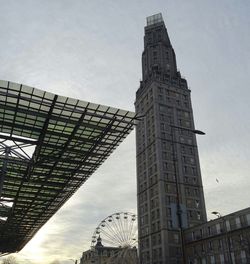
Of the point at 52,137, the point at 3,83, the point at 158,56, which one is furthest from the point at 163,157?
the point at 3,83

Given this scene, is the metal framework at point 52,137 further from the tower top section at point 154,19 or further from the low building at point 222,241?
the tower top section at point 154,19

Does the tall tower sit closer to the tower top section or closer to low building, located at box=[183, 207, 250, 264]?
low building, located at box=[183, 207, 250, 264]

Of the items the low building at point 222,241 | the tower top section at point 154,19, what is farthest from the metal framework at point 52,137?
the tower top section at point 154,19

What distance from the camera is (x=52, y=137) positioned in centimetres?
3681

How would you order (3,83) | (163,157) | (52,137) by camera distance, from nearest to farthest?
(3,83) → (52,137) → (163,157)

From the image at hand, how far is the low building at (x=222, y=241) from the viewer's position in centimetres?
6382

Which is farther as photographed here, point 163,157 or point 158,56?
point 158,56

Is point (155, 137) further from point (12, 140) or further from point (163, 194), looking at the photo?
point (12, 140)

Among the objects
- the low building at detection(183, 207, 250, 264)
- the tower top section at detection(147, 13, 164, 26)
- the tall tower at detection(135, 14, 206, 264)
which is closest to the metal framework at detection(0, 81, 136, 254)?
the low building at detection(183, 207, 250, 264)

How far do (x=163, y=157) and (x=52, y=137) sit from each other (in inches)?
2456

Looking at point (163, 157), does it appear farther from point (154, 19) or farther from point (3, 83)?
point (3, 83)

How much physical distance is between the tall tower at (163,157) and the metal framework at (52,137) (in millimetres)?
37788

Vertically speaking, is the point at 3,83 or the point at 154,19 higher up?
the point at 154,19

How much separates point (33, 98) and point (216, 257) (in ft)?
188
